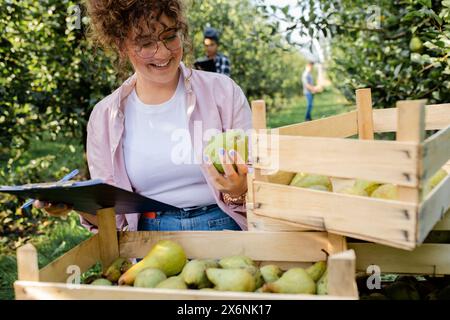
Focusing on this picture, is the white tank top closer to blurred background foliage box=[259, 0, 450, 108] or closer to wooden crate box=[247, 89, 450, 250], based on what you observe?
wooden crate box=[247, 89, 450, 250]

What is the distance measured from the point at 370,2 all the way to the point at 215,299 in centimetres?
325

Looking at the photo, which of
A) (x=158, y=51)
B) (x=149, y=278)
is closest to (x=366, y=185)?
(x=149, y=278)

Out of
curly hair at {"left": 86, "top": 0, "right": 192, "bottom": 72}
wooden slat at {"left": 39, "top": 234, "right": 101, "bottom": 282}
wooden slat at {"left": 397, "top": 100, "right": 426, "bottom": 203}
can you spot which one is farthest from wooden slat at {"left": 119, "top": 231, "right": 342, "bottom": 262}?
curly hair at {"left": 86, "top": 0, "right": 192, "bottom": 72}

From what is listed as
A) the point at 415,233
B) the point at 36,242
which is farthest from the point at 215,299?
the point at 36,242

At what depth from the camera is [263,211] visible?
147 centimetres

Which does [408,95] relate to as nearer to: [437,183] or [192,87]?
[192,87]

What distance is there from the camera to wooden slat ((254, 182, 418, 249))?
1200 millimetres

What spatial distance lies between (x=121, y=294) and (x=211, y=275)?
25 centimetres

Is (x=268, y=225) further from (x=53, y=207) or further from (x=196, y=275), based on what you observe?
(x=53, y=207)

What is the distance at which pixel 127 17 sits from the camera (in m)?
2.07

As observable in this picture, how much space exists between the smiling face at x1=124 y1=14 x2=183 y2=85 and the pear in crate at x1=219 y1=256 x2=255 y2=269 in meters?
0.85

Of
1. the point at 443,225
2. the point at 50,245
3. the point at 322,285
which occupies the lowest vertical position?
the point at 50,245

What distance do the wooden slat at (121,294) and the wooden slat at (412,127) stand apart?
0.84 ft

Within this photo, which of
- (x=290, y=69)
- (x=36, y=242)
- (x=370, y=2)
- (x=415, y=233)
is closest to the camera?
(x=415, y=233)
